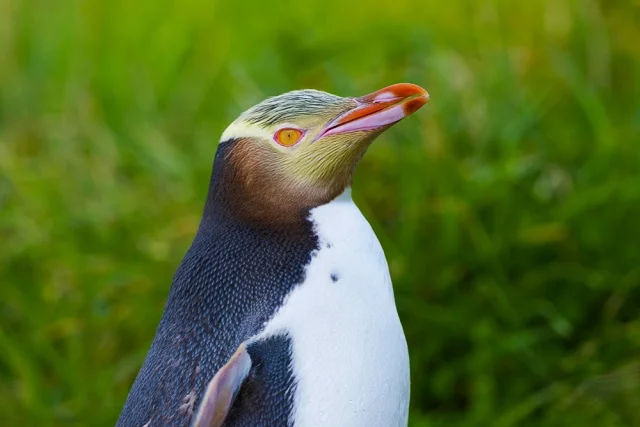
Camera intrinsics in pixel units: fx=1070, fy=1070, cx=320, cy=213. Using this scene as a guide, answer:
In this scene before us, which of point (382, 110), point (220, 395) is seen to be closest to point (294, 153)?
point (382, 110)

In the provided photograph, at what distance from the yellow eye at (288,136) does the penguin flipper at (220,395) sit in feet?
1.20

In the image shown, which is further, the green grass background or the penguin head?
the green grass background

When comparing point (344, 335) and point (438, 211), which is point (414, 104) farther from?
point (438, 211)

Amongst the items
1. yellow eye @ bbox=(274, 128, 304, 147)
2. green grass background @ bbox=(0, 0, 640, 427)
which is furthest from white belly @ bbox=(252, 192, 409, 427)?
green grass background @ bbox=(0, 0, 640, 427)

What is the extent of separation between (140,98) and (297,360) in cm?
235

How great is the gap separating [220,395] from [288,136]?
435mm

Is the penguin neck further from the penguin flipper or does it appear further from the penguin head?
the penguin flipper

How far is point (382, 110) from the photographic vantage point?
168 centimetres

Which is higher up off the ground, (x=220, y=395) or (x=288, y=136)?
(x=288, y=136)

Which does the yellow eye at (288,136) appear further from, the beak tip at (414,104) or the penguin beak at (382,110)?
the beak tip at (414,104)

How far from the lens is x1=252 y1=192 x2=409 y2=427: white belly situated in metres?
1.59

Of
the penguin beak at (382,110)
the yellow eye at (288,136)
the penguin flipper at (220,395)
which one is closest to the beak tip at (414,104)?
the penguin beak at (382,110)

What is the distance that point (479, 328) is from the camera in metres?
2.73

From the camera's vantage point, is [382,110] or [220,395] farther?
[382,110]
